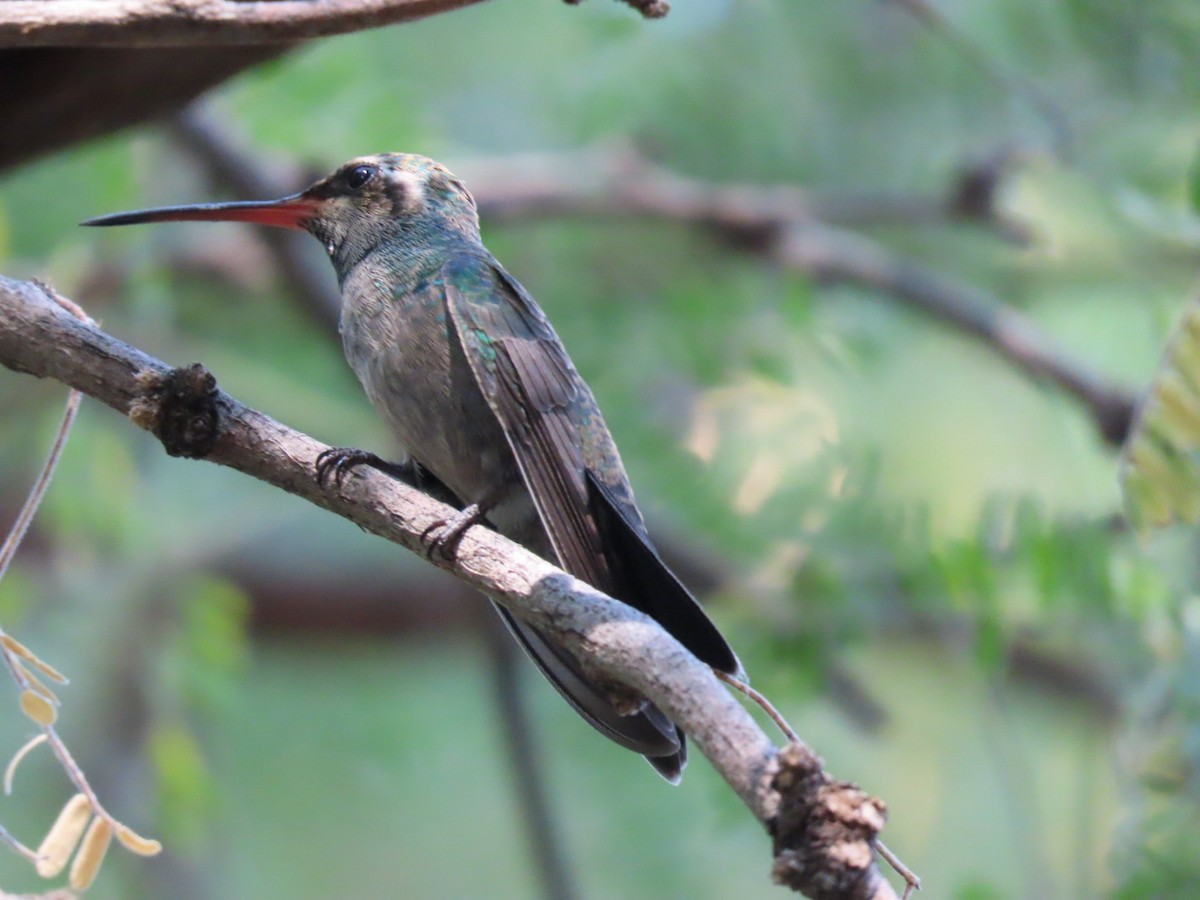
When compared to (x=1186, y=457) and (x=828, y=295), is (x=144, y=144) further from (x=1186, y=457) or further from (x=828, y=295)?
(x=1186, y=457)

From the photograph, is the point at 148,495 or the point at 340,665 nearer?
the point at 148,495

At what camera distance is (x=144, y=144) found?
570 cm

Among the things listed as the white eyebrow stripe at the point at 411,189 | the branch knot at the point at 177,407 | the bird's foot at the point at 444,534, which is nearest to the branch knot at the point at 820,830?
the bird's foot at the point at 444,534

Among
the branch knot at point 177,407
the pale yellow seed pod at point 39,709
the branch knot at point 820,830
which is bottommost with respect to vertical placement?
the pale yellow seed pod at point 39,709

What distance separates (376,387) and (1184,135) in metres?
4.22

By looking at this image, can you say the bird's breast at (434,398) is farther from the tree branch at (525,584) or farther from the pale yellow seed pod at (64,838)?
the pale yellow seed pod at (64,838)

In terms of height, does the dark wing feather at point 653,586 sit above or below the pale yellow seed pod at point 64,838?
above

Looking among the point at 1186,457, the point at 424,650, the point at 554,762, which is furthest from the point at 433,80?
the point at 1186,457

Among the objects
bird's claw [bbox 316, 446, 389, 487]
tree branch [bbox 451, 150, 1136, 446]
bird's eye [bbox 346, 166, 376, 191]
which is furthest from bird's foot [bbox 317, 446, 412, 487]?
tree branch [bbox 451, 150, 1136, 446]

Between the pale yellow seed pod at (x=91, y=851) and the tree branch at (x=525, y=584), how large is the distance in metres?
0.60

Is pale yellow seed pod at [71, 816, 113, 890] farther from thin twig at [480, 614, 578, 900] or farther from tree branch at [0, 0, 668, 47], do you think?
thin twig at [480, 614, 578, 900]

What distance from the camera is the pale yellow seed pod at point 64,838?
1993mm

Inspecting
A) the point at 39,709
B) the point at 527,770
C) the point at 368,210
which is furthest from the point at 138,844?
the point at 527,770

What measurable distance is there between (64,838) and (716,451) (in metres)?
3.82
